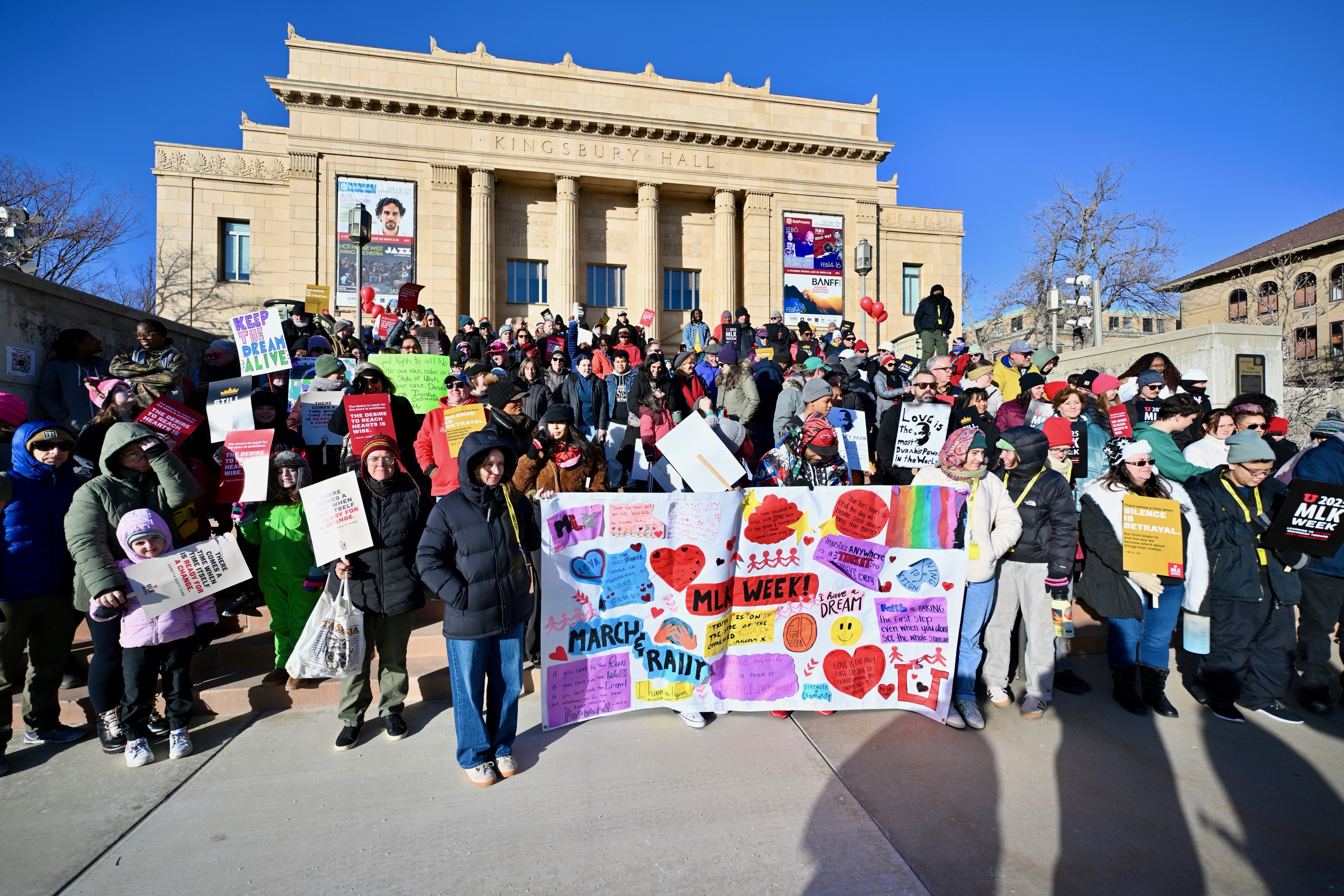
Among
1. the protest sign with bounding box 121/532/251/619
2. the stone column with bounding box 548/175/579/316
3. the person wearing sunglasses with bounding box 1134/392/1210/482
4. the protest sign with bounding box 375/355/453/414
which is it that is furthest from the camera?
the stone column with bounding box 548/175/579/316

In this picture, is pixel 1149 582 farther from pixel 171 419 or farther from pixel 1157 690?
pixel 171 419

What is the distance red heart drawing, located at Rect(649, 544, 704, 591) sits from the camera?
15.1 feet

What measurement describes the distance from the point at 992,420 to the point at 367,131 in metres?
28.0

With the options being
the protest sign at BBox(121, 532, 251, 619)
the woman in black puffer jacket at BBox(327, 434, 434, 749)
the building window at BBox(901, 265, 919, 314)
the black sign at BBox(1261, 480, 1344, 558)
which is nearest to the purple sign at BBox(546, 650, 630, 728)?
the woman in black puffer jacket at BBox(327, 434, 434, 749)

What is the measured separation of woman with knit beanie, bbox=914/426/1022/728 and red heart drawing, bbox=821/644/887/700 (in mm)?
596

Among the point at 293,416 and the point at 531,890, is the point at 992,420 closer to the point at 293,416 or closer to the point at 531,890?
the point at 531,890

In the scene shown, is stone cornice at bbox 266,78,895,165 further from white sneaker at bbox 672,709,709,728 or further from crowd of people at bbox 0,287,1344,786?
white sneaker at bbox 672,709,709,728

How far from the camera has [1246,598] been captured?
195 inches

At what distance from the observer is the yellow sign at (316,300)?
1079 centimetres

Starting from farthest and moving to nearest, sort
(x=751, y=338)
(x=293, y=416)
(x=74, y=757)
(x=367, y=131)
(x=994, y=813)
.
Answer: (x=367, y=131)
(x=751, y=338)
(x=293, y=416)
(x=74, y=757)
(x=994, y=813)

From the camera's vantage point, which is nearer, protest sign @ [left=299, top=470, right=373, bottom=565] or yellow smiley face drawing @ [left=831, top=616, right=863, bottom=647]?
protest sign @ [left=299, top=470, right=373, bottom=565]

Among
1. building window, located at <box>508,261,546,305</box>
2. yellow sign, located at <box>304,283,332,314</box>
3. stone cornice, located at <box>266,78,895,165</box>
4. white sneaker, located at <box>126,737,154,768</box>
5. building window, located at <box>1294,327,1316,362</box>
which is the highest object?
stone cornice, located at <box>266,78,895,165</box>

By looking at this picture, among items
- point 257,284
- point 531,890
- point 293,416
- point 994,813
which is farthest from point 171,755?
point 257,284

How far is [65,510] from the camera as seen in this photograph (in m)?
4.41
